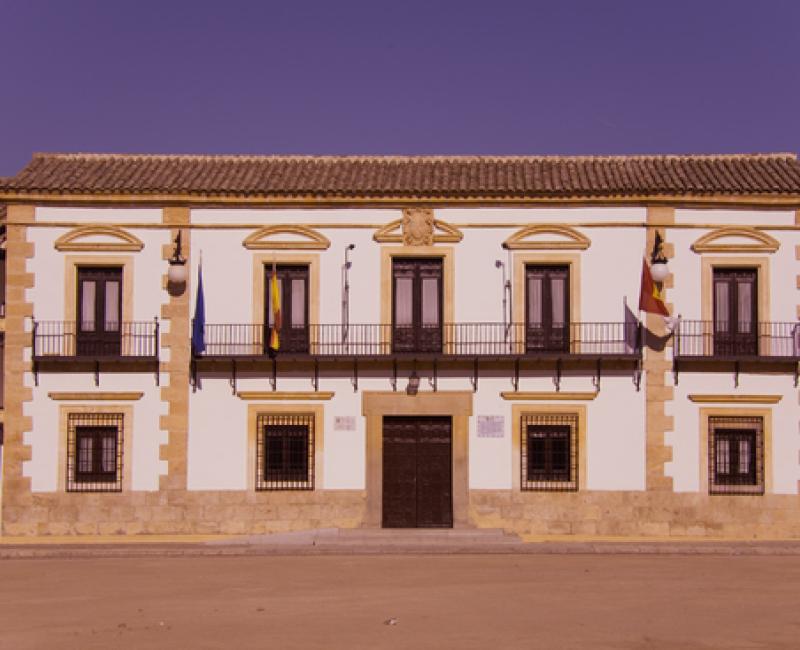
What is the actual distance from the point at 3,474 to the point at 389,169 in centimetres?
890

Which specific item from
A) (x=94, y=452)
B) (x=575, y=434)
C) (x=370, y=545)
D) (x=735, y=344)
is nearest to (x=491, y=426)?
(x=575, y=434)

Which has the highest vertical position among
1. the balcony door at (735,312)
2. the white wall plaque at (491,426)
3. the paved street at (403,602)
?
the balcony door at (735,312)

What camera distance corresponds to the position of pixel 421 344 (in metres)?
21.3

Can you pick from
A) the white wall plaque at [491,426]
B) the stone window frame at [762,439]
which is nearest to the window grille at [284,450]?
the white wall plaque at [491,426]

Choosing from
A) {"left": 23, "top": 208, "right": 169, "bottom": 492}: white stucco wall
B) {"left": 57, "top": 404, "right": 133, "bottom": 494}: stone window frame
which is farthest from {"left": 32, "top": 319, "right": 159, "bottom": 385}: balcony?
{"left": 57, "top": 404, "right": 133, "bottom": 494}: stone window frame

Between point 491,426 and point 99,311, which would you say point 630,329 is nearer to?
point 491,426

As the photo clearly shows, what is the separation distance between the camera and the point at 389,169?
75.0 ft

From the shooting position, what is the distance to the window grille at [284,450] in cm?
2114

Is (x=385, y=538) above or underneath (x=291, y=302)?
underneath

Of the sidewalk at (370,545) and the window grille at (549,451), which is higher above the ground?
the window grille at (549,451)

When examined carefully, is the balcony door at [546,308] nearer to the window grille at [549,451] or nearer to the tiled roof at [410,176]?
the window grille at [549,451]

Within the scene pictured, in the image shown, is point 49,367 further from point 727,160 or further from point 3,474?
point 727,160

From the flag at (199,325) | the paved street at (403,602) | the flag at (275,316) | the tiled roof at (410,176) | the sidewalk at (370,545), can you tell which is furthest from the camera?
the tiled roof at (410,176)

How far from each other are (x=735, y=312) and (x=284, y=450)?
27.2 feet
